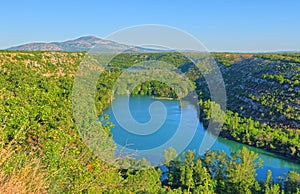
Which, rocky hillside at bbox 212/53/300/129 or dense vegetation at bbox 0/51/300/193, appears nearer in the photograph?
dense vegetation at bbox 0/51/300/193

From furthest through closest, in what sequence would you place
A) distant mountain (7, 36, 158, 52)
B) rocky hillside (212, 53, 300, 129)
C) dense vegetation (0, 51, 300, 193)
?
rocky hillside (212, 53, 300, 129) < distant mountain (7, 36, 158, 52) < dense vegetation (0, 51, 300, 193)

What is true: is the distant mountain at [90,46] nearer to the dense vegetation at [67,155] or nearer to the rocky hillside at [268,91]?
the dense vegetation at [67,155]

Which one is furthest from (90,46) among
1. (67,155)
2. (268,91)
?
(268,91)

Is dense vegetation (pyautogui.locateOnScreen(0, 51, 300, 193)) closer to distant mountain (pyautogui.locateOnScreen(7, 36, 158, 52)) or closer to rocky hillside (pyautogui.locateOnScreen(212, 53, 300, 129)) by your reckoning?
distant mountain (pyautogui.locateOnScreen(7, 36, 158, 52))

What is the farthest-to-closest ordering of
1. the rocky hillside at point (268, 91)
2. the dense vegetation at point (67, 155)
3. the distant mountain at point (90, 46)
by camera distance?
the rocky hillside at point (268, 91)
the distant mountain at point (90, 46)
the dense vegetation at point (67, 155)

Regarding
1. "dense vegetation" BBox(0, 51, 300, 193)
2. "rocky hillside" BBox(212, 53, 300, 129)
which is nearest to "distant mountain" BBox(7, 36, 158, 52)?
"dense vegetation" BBox(0, 51, 300, 193)

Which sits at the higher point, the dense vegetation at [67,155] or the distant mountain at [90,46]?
the distant mountain at [90,46]

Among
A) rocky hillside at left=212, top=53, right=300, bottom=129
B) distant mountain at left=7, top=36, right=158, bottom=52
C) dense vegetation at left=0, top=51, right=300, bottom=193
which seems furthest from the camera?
rocky hillside at left=212, top=53, right=300, bottom=129

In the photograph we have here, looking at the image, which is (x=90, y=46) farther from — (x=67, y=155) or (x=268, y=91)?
(x=268, y=91)

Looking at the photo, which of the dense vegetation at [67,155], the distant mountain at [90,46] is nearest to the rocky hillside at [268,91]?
the dense vegetation at [67,155]
